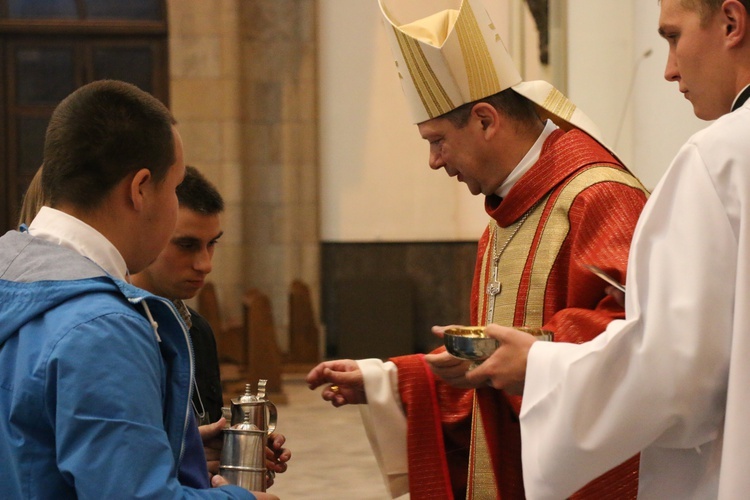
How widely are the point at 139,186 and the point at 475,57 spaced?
4.62 ft

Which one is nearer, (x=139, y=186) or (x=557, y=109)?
(x=139, y=186)

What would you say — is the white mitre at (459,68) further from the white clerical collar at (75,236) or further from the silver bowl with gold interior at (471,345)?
the white clerical collar at (75,236)

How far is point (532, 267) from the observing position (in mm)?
2609

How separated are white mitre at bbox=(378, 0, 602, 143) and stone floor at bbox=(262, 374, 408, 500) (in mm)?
3009

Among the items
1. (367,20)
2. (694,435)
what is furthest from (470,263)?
(694,435)

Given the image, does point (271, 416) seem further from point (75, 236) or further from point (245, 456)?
point (75, 236)

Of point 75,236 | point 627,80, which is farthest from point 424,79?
point 627,80

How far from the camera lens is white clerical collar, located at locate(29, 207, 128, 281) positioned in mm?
1676

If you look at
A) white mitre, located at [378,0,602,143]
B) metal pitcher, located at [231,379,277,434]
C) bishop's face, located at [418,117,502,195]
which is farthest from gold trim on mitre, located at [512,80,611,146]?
metal pitcher, located at [231,379,277,434]

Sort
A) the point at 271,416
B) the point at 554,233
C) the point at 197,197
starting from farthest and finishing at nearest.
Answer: the point at 197,197 → the point at 554,233 → the point at 271,416

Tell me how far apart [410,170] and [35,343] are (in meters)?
8.75

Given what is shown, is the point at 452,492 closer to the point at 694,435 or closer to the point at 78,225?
the point at 694,435

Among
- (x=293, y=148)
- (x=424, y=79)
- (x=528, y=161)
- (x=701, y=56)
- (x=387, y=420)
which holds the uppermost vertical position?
(x=293, y=148)

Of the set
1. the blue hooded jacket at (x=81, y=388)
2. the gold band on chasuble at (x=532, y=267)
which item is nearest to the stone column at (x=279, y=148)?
the gold band on chasuble at (x=532, y=267)
